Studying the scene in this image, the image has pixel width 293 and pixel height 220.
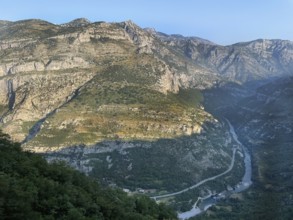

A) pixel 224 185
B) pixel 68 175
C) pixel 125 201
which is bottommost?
pixel 224 185

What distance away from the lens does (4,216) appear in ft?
168

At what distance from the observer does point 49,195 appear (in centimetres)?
6197

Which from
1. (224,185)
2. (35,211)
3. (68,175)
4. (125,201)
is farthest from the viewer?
(224,185)

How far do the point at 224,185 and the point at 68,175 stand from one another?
129148 millimetres

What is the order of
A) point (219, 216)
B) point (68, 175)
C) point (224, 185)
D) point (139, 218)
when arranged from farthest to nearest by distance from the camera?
1. point (224, 185)
2. point (219, 216)
3. point (68, 175)
4. point (139, 218)

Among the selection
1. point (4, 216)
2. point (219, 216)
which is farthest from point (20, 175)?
point (219, 216)

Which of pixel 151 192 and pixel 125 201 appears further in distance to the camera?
pixel 151 192

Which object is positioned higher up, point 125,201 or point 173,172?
point 125,201

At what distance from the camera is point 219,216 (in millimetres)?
152000

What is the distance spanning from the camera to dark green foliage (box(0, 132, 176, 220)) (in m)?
53.6

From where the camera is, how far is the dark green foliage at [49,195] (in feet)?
176

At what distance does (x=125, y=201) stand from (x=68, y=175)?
1080 cm

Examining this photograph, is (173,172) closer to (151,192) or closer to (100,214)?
(151,192)

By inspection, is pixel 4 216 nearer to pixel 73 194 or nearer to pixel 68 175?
pixel 73 194
